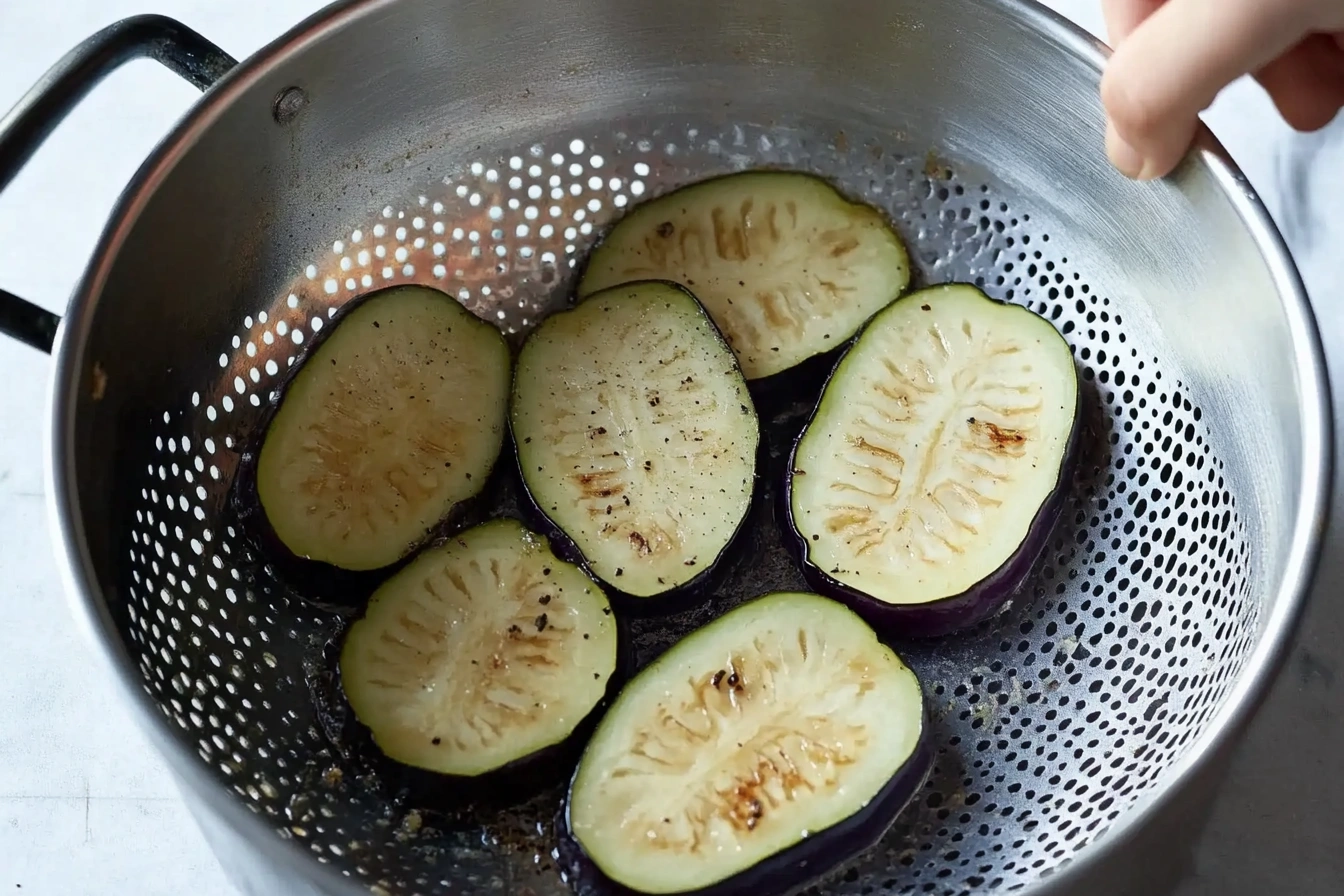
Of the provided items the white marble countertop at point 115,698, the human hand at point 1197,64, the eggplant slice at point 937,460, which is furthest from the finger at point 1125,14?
the white marble countertop at point 115,698

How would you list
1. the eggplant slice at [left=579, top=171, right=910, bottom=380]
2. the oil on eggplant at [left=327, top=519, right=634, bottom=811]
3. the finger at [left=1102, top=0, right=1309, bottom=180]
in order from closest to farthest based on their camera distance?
the finger at [left=1102, top=0, right=1309, bottom=180] < the oil on eggplant at [left=327, top=519, right=634, bottom=811] < the eggplant slice at [left=579, top=171, right=910, bottom=380]

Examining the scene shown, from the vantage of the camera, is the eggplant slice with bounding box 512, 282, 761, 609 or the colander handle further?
the eggplant slice with bounding box 512, 282, 761, 609

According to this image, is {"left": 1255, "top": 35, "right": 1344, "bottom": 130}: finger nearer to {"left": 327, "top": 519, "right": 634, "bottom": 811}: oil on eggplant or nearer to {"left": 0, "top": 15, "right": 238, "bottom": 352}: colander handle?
{"left": 327, "top": 519, "right": 634, "bottom": 811}: oil on eggplant

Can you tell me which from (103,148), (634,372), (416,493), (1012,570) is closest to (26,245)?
(103,148)

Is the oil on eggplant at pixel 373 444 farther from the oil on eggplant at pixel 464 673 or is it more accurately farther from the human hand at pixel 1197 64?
the human hand at pixel 1197 64

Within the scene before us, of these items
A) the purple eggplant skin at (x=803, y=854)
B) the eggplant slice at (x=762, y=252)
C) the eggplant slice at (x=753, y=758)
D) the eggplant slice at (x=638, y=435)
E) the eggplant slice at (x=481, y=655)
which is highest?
the eggplant slice at (x=762, y=252)

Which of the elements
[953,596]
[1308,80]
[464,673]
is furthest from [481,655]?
[1308,80]

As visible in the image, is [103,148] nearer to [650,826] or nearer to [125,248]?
[125,248]

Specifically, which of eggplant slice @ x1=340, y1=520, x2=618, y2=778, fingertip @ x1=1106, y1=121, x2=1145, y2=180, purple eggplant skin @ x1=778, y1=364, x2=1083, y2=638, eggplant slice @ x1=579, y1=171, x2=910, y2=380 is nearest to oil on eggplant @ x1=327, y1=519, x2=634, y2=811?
eggplant slice @ x1=340, y1=520, x2=618, y2=778
